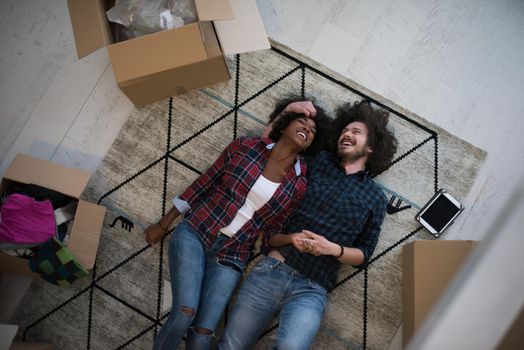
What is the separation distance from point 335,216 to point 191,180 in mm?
764

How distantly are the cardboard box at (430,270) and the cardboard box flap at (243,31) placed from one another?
119cm

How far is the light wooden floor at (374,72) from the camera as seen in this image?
2.18 metres

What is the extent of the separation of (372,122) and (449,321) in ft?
4.41

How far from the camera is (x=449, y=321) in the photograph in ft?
2.79

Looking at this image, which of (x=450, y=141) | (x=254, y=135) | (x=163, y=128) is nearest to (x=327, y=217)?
(x=254, y=135)

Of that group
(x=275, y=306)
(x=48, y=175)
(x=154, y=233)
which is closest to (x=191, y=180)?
(x=154, y=233)

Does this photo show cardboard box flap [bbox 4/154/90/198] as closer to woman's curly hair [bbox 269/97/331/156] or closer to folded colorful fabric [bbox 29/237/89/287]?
folded colorful fabric [bbox 29/237/89/287]

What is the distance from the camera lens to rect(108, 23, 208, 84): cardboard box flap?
1854mm

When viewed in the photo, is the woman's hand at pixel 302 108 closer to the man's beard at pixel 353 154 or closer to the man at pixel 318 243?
the man at pixel 318 243

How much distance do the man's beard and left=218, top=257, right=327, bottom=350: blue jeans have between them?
1.82ft

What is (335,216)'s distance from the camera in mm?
1970

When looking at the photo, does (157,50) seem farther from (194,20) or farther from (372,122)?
(372,122)

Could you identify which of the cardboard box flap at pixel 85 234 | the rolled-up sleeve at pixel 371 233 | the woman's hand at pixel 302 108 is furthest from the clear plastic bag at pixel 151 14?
the rolled-up sleeve at pixel 371 233

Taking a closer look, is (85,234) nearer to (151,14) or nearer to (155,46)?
(155,46)
